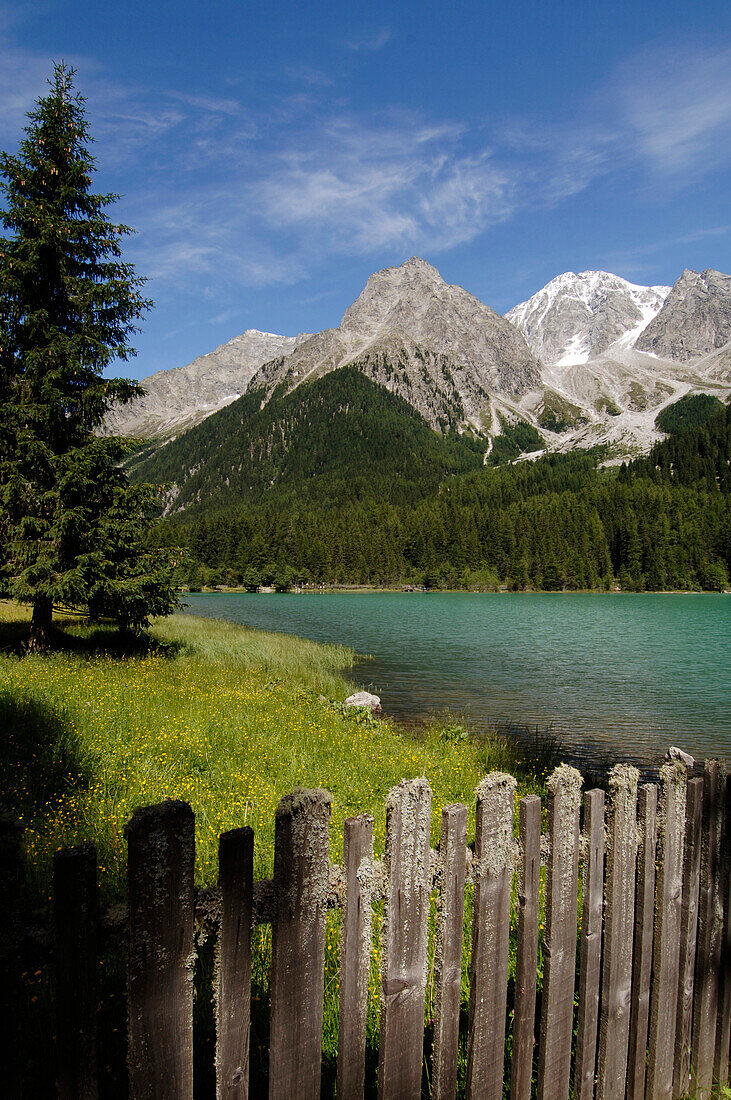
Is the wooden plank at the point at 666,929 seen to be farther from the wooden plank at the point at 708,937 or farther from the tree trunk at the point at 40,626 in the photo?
the tree trunk at the point at 40,626

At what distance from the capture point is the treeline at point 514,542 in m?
127

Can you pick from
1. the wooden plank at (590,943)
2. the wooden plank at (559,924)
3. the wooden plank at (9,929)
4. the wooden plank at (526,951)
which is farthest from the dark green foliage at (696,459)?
the wooden plank at (9,929)

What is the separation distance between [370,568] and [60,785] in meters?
138

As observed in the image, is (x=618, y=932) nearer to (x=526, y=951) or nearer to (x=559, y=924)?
(x=559, y=924)

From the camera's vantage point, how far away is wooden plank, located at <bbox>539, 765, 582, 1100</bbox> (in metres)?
2.62

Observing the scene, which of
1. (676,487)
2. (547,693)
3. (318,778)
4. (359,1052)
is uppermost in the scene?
(676,487)

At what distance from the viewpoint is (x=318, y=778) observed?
26.5 feet

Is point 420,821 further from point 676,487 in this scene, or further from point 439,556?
point 676,487

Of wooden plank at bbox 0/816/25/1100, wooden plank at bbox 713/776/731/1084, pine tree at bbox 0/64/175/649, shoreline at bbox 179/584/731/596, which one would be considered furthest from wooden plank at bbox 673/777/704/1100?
shoreline at bbox 179/584/731/596

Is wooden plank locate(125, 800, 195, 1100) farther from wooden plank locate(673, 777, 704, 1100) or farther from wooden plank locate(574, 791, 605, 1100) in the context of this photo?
wooden plank locate(673, 777, 704, 1100)

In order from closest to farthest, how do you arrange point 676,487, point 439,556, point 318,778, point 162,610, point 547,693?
point 318,778
point 162,610
point 547,693
point 439,556
point 676,487

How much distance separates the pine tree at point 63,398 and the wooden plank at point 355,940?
1482 cm

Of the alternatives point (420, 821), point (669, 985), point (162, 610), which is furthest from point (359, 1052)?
point (162, 610)

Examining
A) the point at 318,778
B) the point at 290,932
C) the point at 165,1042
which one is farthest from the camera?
the point at 318,778
